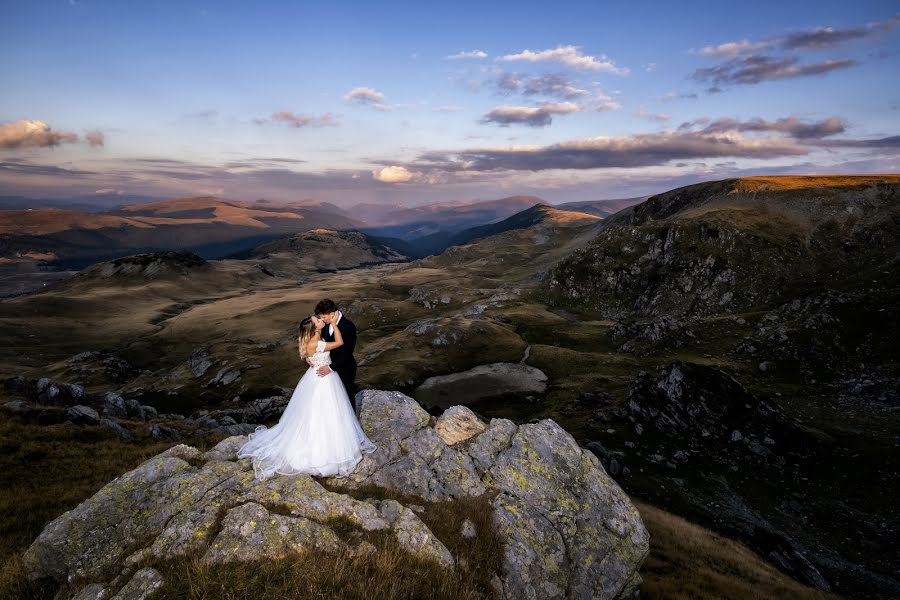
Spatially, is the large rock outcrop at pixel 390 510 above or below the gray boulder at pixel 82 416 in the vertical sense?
above

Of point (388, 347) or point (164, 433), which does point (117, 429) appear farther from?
point (388, 347)

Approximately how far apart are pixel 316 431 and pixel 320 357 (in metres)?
2.57

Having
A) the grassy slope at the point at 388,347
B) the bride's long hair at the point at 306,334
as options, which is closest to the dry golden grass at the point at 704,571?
the grassy slope at the point at 388,347

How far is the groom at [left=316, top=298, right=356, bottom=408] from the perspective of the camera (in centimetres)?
1548

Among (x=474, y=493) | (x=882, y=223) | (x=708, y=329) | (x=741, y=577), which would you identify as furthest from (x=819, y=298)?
(x=474, y=493)

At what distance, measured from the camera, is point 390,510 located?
1240 centimetres

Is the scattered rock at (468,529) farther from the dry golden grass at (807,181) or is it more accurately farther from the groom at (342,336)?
the dry golden grass at (807,181)

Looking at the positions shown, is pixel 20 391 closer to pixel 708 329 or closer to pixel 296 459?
pixel 296 459

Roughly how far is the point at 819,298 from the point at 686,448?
1929 inches

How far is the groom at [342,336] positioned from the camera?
15.5m

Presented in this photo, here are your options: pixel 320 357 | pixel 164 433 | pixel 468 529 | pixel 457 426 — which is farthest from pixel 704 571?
pixel 164 433

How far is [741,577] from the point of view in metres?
24.4

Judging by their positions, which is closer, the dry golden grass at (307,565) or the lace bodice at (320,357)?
the dry golden grass at (307,565)

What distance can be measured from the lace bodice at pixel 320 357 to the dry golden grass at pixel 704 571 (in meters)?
15.9
